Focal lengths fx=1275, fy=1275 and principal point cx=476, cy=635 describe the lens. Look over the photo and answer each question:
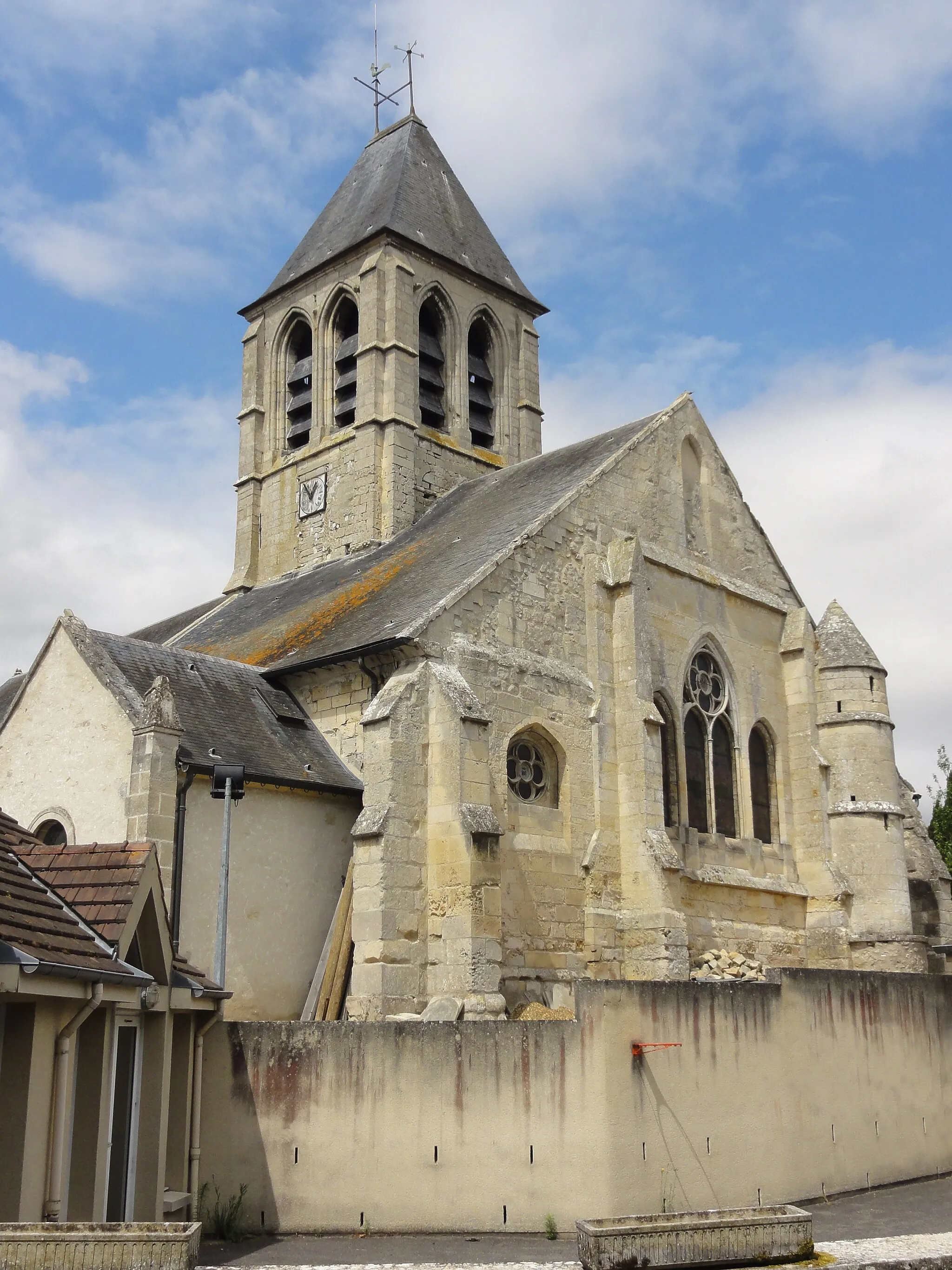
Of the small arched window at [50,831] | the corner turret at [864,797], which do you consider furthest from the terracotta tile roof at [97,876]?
the corner turret at [864,797]

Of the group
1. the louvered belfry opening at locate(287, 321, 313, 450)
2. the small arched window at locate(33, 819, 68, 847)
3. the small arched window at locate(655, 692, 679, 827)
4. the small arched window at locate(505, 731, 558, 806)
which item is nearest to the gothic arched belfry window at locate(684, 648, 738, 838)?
the small arched window at locate(655, 692, 679, 827)

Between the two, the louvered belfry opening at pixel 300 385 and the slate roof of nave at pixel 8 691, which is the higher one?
the louvered belfry opening at pixel 300 385

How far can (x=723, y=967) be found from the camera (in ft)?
57.1

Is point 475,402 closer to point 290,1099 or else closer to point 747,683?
point 747,683

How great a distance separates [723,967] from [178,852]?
25.4 feet

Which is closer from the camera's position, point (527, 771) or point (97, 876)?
point (97, 876)

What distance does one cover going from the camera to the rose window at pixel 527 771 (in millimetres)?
16156

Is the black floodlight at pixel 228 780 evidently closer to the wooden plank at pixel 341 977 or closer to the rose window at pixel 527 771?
the wooden plank at pixel 341 977

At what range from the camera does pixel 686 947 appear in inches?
645

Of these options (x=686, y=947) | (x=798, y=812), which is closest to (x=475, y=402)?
(x=798, y=812)

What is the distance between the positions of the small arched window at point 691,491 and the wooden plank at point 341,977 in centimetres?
853

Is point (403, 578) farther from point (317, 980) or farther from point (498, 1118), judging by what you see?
point (498, 1118)

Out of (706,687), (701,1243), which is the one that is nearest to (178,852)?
(706,687)

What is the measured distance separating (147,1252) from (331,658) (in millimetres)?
10963
